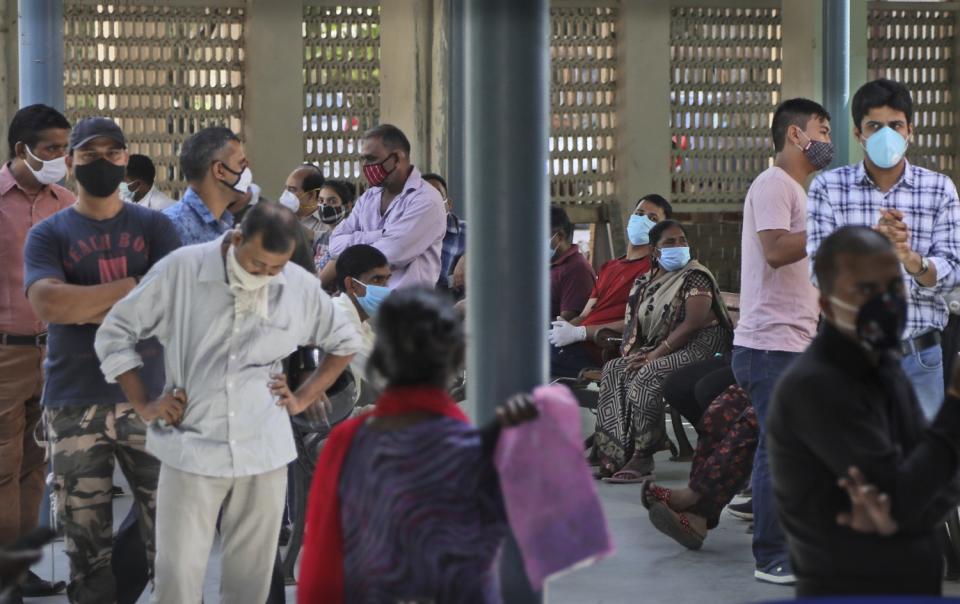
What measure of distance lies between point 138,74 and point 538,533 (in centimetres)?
1125

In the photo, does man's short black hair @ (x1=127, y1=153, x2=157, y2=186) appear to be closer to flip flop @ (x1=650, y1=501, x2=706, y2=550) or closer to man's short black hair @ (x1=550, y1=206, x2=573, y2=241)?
man's short black hair @ (x1=550, y1=206, x2=573, y2=241)

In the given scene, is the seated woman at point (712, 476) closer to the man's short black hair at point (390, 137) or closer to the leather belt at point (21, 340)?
the man's short black hair at point (390, 137)

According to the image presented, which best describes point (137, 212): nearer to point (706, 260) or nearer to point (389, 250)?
point (389, 250)

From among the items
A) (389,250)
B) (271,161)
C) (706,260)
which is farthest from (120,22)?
(389,250)

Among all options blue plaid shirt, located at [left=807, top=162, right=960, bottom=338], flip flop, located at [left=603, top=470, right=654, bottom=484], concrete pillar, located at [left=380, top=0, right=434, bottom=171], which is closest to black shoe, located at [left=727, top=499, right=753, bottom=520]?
flip flop, located at [left=603, top=470, right=654, bottom=484]

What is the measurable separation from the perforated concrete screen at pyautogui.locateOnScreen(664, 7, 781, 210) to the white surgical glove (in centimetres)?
516


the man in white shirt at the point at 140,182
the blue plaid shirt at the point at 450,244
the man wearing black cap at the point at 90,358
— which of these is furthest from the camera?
the blue plaid shirt at the point at 450,244

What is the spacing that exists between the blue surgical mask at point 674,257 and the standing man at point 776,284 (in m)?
2.82

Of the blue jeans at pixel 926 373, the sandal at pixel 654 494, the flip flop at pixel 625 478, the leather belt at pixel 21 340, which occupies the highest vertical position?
the leather belt at pixel 21 340

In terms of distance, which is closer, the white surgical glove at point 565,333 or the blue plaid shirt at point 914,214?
the blue plaid shirt at point 914,214

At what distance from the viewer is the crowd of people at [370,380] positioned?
137 inches

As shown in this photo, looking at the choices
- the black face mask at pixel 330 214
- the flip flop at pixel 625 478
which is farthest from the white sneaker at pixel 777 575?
the black face mask at pixel 330 214

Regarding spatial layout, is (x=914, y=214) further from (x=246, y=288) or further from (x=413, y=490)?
(x=413, y=490)

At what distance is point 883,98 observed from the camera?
591 centimetres
